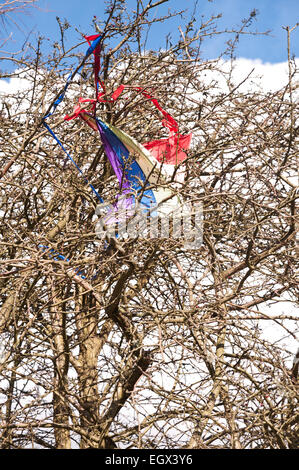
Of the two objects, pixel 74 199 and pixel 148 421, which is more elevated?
pixel 74 199

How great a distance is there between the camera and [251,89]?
611cm

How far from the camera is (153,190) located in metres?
4.50

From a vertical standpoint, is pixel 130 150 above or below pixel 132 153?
above

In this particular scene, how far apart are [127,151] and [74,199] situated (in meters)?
1.03

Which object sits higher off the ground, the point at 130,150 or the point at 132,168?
the point at 130,150

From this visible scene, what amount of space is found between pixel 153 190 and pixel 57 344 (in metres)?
1.93

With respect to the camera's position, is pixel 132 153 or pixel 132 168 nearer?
pixel 132 153

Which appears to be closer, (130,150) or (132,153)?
(132,153)

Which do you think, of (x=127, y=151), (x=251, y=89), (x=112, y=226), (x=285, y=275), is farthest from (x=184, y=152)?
(x=251, y=89)

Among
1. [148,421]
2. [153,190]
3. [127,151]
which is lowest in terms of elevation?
[148,421]

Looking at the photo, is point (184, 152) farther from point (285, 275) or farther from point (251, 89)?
point (251, 89)
